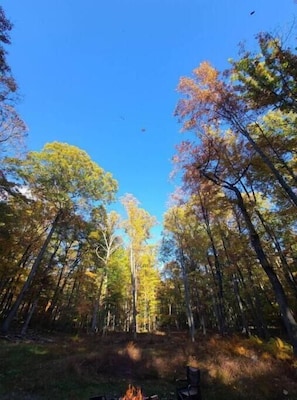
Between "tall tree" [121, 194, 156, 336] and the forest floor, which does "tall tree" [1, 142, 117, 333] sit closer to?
"tall tree" [121, 194, 156, 336]

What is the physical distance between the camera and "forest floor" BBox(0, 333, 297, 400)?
21.2 ft

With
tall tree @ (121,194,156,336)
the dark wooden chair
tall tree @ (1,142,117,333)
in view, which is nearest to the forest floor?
the dark wooden chair

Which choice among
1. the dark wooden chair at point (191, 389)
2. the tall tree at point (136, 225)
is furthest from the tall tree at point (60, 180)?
the dark wooden chair at point (191, 389)

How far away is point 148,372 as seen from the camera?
8.09 metres

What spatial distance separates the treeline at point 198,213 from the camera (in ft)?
30.3

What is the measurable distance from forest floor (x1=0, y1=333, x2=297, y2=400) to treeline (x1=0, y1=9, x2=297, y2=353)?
6.00ft

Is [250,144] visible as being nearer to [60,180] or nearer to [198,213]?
[198,213]

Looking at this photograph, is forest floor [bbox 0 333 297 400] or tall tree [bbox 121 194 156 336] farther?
tall tree [bbox 121 194 156 336]

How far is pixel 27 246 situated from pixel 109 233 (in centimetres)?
629

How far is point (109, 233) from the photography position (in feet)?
68.3

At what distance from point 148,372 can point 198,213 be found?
10072mm

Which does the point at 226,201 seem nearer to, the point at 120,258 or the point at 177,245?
the point at 177,245

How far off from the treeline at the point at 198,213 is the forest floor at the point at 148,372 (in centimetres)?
183

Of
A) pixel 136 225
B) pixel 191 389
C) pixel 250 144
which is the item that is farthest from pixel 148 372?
pixel 136 225
